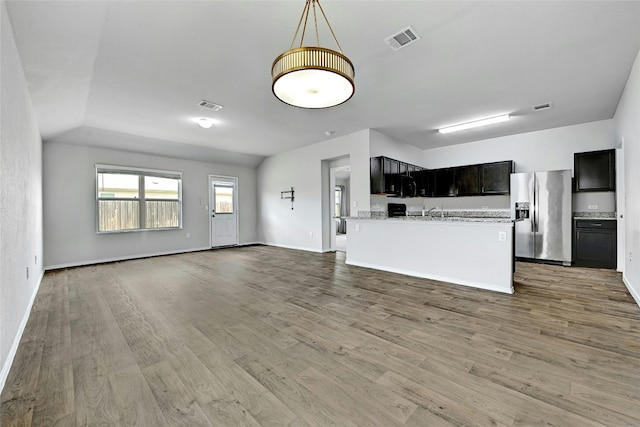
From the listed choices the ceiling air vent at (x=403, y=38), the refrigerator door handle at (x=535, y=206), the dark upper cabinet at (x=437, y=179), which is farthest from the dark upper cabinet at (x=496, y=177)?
the ceiling air vent at (x=403, y=38)

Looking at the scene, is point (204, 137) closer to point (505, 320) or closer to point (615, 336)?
point (505, 320)

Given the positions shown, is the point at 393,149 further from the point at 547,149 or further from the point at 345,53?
the point at 345,53

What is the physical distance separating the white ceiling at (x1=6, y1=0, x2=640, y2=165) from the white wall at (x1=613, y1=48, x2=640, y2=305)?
0.22m

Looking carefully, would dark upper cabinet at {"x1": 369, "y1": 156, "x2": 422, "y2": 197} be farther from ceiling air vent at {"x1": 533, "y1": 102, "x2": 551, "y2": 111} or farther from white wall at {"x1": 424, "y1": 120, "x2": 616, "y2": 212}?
ceiling air vent at {"x1": 533, "y1": 102, "x2": 551, "y2": 111}

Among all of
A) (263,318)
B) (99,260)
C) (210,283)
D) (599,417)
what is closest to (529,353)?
(599,417)

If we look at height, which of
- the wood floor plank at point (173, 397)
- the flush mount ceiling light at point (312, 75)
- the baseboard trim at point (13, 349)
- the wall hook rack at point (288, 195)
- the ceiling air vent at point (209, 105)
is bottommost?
the wood floor plank at point (173, 397)

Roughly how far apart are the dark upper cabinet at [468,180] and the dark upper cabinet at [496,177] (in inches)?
4.2

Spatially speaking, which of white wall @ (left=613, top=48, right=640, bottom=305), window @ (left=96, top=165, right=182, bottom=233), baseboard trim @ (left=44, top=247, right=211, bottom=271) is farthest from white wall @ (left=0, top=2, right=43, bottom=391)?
white wall @ (left=613, top=48, right=640, bottom=305)

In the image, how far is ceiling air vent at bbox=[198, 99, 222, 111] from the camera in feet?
13.5

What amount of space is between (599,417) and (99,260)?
7.53 meters

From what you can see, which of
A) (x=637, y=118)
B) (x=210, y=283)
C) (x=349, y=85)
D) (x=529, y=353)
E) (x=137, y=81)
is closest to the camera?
(x=529, y=353)

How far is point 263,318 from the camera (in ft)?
8.86

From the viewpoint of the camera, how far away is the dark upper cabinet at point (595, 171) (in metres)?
4.68

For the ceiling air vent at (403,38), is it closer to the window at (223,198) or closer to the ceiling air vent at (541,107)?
the ceiling air vent at (541,107)
